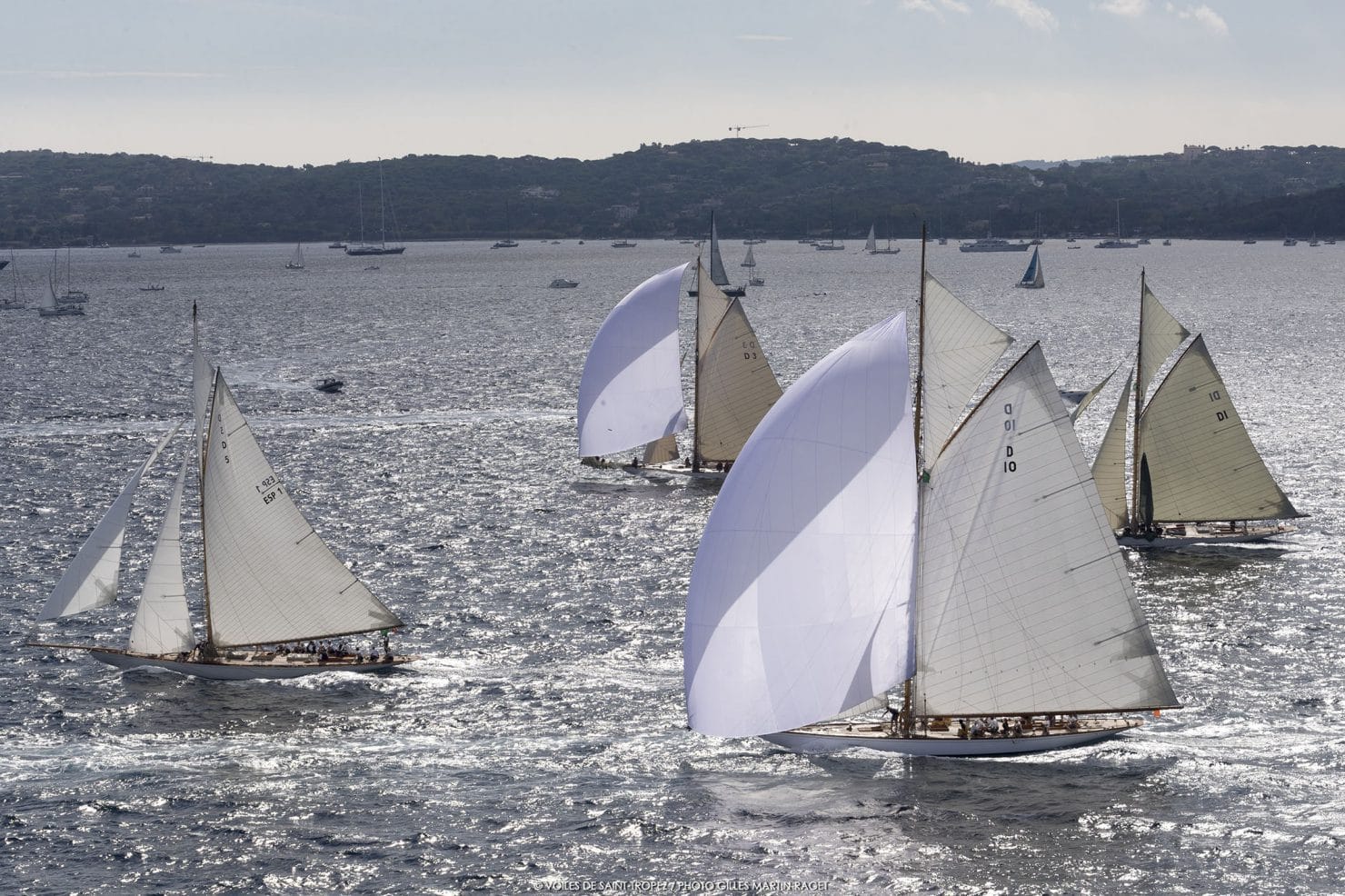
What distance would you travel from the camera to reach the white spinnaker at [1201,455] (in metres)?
69.1

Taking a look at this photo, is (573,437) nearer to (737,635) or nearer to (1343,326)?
(737,635)

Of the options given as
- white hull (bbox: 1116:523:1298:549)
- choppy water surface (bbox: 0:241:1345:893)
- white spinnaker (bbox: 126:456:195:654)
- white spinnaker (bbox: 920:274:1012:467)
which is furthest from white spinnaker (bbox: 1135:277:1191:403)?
white spinnaker (bbox: 126:456:195:654)

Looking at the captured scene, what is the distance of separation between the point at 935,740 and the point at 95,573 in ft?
83.2

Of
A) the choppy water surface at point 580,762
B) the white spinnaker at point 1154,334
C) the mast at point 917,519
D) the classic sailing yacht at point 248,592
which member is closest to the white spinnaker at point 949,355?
the mast at point 917,519

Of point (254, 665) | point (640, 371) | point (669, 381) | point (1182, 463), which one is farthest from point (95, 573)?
point (1182, 463)

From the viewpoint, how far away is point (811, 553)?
41.1 metres

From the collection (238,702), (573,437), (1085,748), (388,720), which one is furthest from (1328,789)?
(573,437)

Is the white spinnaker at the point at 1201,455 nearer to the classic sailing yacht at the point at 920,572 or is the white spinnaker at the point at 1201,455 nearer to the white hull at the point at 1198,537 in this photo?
the white hull at the point at 1198,537

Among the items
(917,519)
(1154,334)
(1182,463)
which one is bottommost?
(1182,463)

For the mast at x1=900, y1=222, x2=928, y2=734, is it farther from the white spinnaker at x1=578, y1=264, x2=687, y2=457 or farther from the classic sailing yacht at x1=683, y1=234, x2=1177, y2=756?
the white spinnaker at x1=578, y1=264, x2=687, y2=457

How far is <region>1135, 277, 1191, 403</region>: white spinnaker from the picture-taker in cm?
6812

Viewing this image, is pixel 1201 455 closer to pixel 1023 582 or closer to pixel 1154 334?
pixel 1154 334

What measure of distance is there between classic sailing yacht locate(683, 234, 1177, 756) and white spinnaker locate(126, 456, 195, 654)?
62.5 feet

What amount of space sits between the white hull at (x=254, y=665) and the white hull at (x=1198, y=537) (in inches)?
1266
